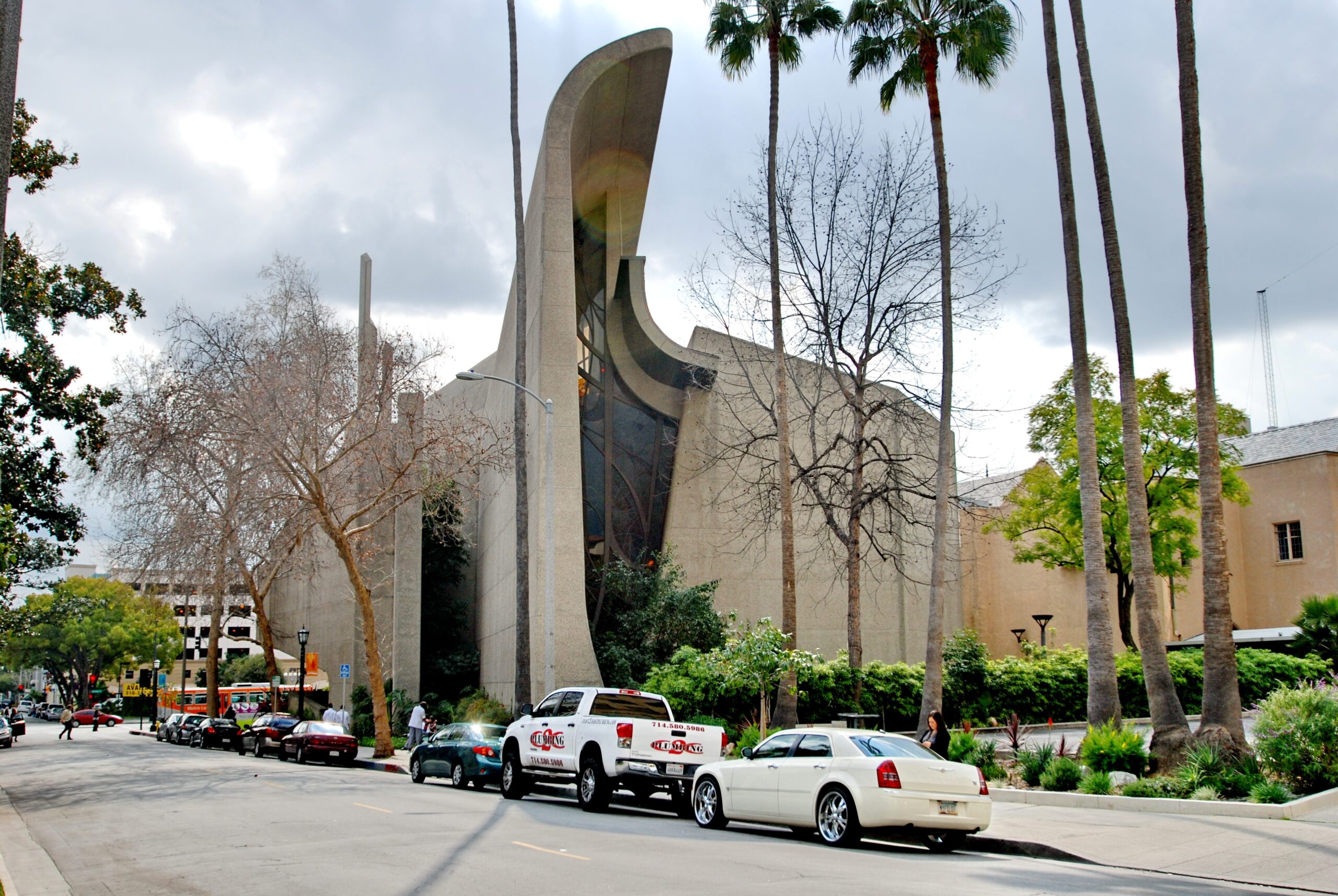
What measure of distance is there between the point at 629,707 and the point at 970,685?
14349 millimetres

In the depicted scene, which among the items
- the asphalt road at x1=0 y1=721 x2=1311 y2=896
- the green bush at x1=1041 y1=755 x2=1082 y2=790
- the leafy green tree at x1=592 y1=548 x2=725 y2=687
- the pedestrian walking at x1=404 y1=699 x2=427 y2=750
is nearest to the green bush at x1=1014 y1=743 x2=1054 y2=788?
the green bush at x1=1041 y1=755 x2=1082 y2=790

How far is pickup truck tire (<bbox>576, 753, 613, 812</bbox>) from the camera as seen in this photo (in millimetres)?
15906

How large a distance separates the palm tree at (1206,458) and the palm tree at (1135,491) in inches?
32.1

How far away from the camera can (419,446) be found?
29172 mm

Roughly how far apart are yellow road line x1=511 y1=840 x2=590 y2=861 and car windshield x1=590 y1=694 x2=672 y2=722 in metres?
4.35

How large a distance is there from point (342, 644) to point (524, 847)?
45.5m

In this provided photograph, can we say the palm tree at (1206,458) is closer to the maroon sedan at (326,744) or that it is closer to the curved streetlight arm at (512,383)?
the curved streetlight arm at (512,383)

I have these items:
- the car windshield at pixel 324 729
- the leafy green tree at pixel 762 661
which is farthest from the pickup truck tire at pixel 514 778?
the car windshield at pixel 324 729

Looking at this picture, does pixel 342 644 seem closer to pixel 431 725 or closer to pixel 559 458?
pixel 431 725

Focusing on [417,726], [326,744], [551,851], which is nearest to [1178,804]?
[551,851]

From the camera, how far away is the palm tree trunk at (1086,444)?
57.6 ft

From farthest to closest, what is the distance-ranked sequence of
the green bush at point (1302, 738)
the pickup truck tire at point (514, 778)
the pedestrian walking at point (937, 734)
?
the pickup truck tire at point (514, 778) → the pedestrian walking at point (937, 734) → the green bush at point (1302, 738)

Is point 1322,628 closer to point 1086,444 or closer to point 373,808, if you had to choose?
point 1086,444

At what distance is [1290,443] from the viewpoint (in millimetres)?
43344
